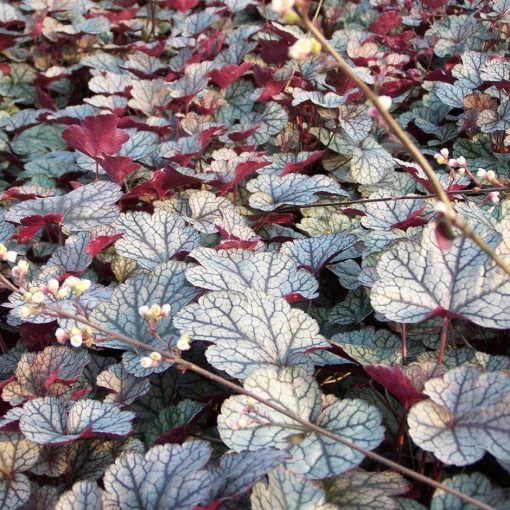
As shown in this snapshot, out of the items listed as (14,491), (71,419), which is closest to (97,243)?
(71,419)

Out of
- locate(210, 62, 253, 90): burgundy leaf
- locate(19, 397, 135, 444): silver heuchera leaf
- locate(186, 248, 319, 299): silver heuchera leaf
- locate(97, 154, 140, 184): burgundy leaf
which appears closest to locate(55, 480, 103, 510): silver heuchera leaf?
locate(19, 397, 135, 444): silver heuchera leaf

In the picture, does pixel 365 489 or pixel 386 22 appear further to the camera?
pixel 386 22

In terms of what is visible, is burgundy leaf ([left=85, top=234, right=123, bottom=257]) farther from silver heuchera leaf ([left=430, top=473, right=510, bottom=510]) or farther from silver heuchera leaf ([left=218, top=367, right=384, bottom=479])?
silver heuchera leaf ([left=430, top=473, right=510, bottom=510])

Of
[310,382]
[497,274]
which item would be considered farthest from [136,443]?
[497,274]

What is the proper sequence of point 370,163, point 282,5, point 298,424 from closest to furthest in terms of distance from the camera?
point 282,5 → point 298,424 → point 370,163

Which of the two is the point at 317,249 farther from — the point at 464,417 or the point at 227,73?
the point at 227,73

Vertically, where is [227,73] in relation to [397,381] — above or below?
below

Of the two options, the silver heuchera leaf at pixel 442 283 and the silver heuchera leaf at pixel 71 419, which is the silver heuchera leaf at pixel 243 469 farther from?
the silver heuchera leaf at pixel 442 283

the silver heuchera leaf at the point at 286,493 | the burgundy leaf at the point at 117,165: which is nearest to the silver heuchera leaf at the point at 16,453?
the silver heuchera leaf at the point at 286,493
